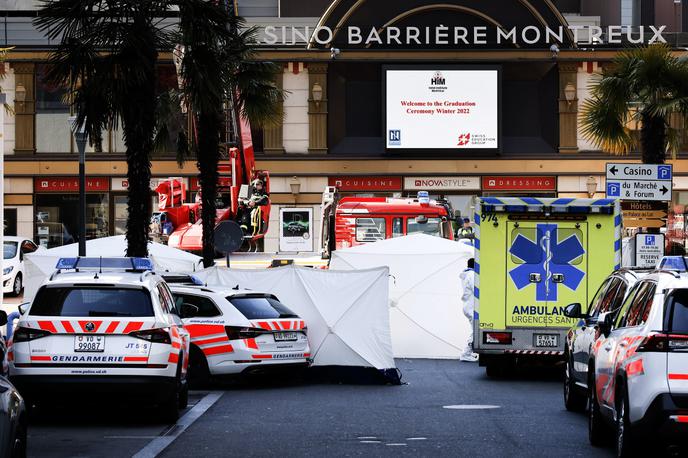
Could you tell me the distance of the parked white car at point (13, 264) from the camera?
37.6 meters

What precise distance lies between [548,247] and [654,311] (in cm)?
1009

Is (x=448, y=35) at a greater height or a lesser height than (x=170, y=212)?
greater

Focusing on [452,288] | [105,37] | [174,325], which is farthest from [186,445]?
[452,288]

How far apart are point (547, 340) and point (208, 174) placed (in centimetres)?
1235

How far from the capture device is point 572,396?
1505 cm

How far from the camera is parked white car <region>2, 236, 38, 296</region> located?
37.6 metres

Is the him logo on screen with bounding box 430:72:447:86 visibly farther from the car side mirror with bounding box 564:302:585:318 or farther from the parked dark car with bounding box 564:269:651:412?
the car side mirror with bounding box 564:302:585:318

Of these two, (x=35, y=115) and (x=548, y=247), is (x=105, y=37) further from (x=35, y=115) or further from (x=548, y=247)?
(x=35, y=115)

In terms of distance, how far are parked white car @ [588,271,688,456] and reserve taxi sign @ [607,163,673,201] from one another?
37.4 feet

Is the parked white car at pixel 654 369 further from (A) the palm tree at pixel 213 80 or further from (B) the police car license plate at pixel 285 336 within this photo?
(A) the palm tree at pixel 213 80

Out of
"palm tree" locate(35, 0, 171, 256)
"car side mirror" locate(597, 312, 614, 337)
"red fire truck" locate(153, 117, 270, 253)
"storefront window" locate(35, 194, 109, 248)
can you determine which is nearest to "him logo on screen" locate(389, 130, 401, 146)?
"red fire truck" locate(153, 117, 270, 253)

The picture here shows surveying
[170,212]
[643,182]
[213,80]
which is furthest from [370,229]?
[643,182]

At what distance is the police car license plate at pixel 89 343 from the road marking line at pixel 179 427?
43.2 inches

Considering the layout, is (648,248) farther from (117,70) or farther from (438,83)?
(438,83)
